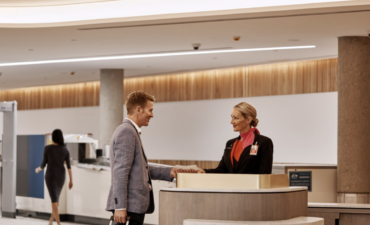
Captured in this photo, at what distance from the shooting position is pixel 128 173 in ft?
15.6

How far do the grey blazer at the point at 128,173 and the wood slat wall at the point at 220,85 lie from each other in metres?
9.99

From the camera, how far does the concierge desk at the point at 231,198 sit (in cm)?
468

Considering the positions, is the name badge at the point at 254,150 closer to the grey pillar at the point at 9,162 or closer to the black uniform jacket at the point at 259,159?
the black uniform jacket at the point at 259,159

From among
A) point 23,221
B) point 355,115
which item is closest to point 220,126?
point 23,221

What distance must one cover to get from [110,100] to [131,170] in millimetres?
11281

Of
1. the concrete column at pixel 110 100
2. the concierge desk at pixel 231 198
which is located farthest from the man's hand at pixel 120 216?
the concrete column at pixel 110 100

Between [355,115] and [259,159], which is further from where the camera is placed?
[355,115]

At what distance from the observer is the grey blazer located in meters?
4.74

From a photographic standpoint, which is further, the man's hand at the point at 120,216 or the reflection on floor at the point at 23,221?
the reflection on floor at the point at 23,221

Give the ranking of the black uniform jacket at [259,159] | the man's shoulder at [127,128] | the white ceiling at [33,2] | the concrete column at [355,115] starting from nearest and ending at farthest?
the man's shoulder at [127,128]
the black uniform jacket at [259,159]
the white ceiling at [33,2]
the concrete column at [355,115]

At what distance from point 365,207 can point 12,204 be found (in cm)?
970

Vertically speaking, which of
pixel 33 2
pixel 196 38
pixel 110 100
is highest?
pixel 33 2

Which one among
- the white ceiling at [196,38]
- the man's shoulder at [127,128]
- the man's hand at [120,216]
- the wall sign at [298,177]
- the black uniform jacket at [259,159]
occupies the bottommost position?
the wall sign at [298,177]

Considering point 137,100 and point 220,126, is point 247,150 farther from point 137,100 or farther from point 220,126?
point 220,126
